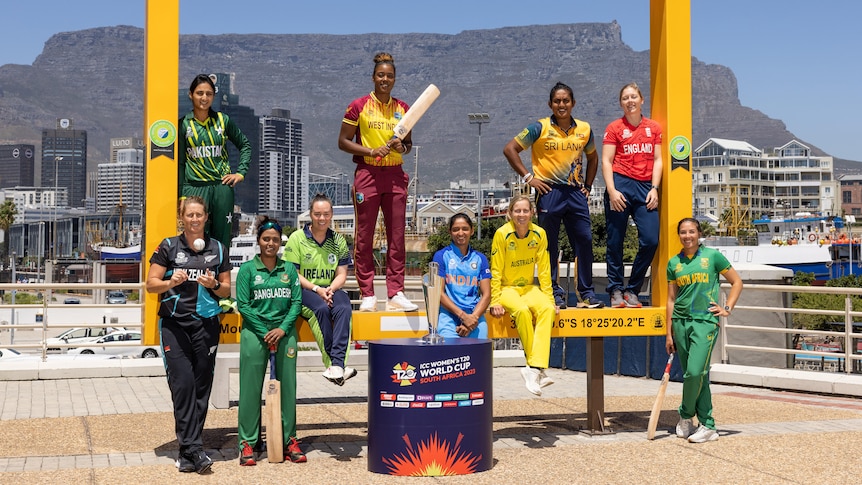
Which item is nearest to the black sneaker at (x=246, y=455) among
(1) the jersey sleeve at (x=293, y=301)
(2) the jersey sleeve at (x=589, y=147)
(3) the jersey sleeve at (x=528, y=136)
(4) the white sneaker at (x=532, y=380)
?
(1) the jersey sleeve at (x=293, y=301)

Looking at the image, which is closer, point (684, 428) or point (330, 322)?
point (330, 322)

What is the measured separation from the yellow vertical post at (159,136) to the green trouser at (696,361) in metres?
4.38

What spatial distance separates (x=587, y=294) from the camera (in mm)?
8945

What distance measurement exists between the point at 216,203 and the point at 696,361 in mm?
4231

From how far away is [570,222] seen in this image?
29.0ft

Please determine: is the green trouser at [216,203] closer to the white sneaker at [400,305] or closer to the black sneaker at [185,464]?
the white sneaker at [400,305]

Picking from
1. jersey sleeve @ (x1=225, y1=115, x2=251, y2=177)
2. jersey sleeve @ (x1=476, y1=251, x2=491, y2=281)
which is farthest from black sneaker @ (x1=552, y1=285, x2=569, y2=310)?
jersey sleeve @ (x1=225, y1=115, x2=251, y2=177)

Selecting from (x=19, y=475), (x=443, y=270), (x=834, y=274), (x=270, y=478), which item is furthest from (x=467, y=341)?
(x=834, y=274)

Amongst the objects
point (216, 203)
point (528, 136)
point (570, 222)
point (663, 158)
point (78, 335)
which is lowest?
point (78, 335)

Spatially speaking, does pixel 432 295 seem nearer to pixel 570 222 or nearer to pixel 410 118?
pixel 410 118

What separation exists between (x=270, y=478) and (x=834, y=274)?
104 m

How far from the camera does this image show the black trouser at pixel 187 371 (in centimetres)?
707

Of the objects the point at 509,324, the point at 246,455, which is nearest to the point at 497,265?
the point at 509,324

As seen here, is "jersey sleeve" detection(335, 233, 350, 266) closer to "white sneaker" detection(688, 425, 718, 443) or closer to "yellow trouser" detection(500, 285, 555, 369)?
"yellow trouser" detection(500, 285, 555, 369)
